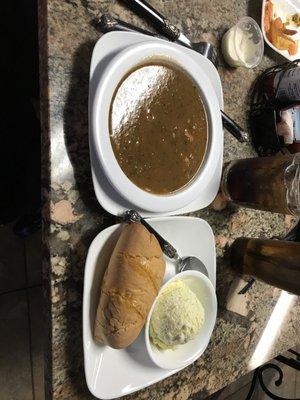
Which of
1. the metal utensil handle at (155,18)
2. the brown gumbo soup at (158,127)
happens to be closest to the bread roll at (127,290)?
the brown gumbo soup at (158,127)

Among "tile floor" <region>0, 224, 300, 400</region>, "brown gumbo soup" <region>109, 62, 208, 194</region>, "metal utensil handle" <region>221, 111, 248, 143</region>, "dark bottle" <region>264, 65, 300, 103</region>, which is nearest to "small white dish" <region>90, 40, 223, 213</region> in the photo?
"brown gumbo soup" <region>109, 62, 208, 194</region>

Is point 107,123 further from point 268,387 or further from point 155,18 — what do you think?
point 268,387

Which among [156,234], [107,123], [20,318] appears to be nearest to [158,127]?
[107,123]

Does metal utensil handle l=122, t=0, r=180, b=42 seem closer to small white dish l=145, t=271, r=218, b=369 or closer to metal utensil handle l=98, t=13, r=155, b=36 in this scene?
metal utensil handle l=98, t=13, r=155, b=36

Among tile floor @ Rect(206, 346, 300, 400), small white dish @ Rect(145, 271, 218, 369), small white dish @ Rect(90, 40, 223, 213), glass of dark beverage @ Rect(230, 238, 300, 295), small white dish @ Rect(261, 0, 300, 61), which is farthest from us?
tile floor @ Rect(206, 346, 300, 400)

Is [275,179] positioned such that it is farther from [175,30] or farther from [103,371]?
[103,371]
